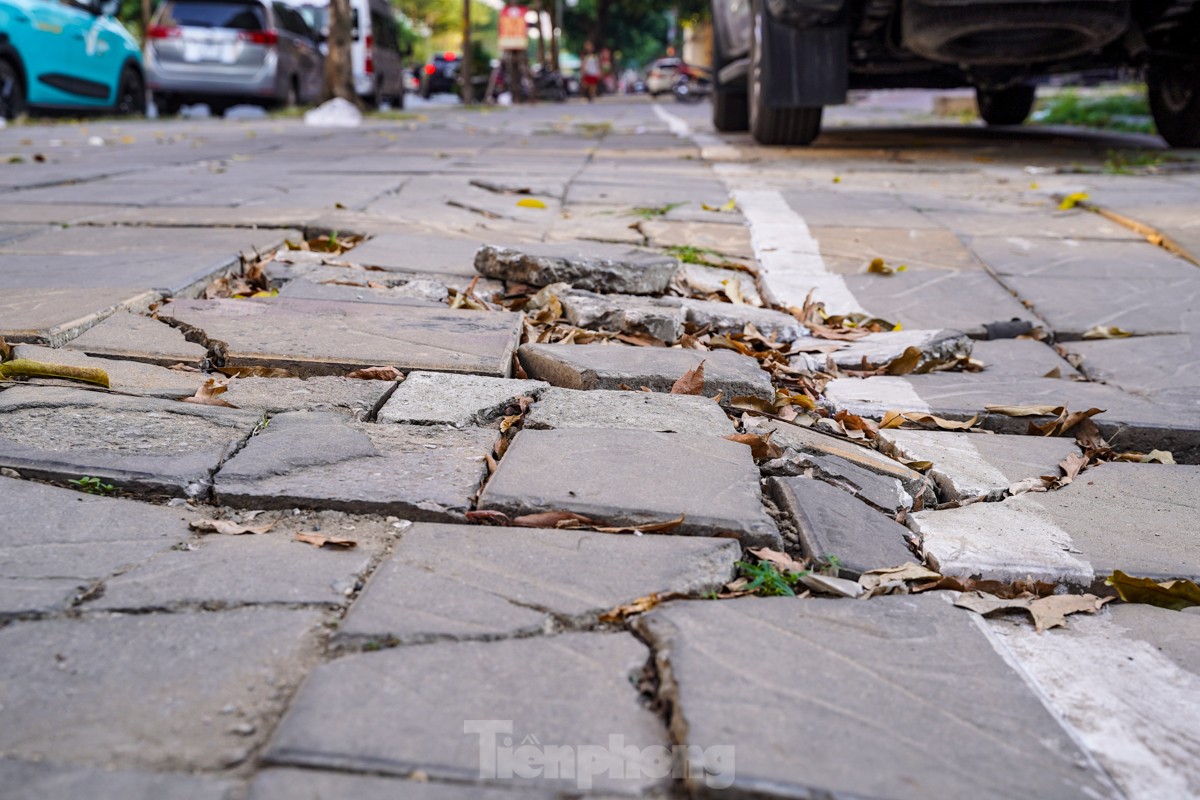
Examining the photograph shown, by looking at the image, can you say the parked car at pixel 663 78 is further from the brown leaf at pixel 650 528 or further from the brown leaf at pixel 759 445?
the brown leaf at pixel 650 528

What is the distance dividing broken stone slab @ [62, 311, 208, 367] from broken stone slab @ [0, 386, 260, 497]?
277 millimetres

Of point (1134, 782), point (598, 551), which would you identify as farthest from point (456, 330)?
point (1134, 782)

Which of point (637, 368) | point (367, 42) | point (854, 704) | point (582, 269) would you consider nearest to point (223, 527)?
point (854, 704)

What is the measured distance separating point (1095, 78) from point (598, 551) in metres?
29.6

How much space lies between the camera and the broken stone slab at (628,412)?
1.99 metres

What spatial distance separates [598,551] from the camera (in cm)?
149

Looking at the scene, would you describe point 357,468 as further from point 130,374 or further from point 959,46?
point 959,46

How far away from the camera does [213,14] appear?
46.4ft

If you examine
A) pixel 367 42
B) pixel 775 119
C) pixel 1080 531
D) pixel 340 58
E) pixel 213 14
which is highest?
pixel 213 14

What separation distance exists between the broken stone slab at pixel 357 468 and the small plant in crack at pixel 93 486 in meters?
0.15

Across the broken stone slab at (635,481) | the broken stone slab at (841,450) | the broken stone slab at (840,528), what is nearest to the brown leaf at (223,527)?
the broken stone slab at (635,481)

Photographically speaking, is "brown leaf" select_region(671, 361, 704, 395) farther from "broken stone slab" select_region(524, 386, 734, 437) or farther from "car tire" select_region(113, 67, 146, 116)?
"car tire" select_region(113, 67, 146, 116)

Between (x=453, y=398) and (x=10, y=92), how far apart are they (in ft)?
34.9

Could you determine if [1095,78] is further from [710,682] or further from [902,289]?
[710,682]
